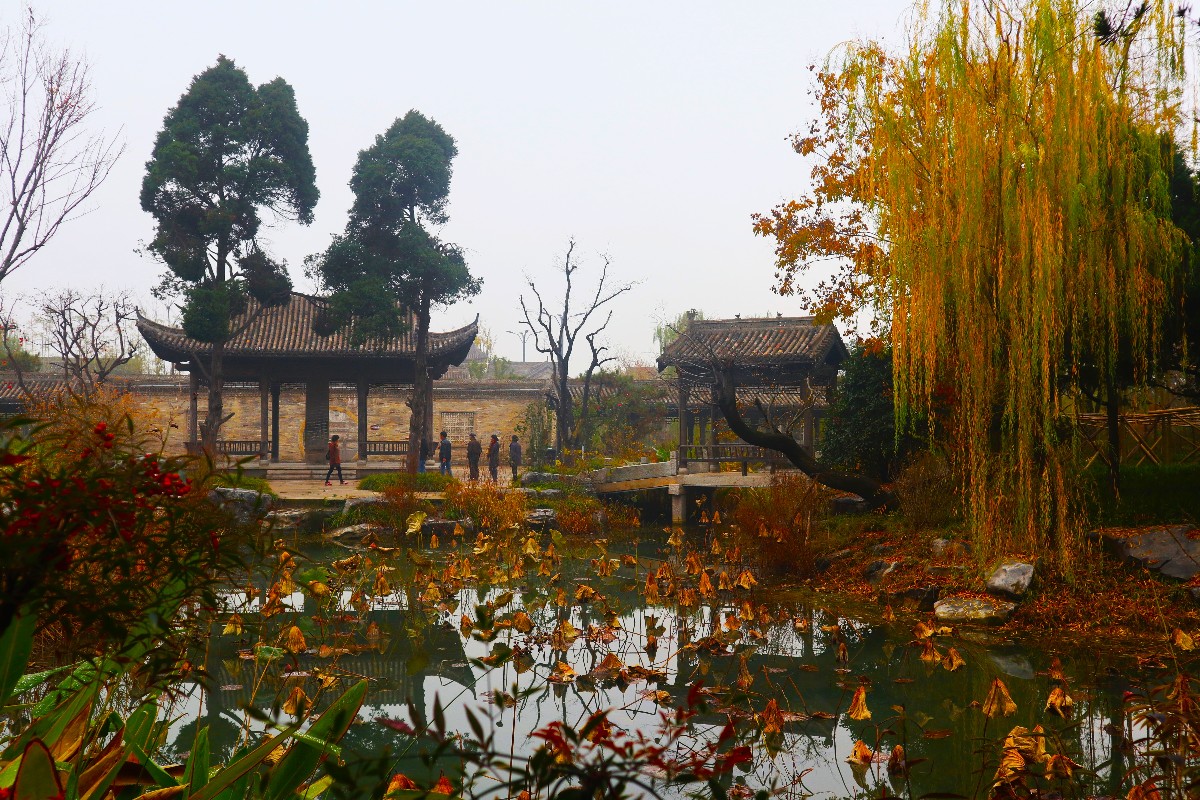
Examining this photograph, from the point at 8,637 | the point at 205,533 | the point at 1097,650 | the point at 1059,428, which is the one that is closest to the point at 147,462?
the point at 205,533

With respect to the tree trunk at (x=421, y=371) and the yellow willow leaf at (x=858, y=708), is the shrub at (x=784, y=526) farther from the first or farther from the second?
the tree trunk at (x=421, y=371)

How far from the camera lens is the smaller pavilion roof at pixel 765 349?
66.9 ft

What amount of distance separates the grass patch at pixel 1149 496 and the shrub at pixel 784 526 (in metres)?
2.94

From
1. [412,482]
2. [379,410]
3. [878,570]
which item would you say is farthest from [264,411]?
[878,570]

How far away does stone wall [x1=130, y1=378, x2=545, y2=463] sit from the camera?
29047mm

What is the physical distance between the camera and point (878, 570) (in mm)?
10195

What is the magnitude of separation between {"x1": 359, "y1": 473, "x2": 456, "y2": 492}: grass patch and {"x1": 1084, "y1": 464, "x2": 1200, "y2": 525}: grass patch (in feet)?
33.9

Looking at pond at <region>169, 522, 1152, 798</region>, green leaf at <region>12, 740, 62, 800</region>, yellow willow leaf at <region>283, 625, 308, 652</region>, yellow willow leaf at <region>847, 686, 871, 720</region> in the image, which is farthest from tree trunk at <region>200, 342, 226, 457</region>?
green leaf at <region>12, 740, 62, 800</region>

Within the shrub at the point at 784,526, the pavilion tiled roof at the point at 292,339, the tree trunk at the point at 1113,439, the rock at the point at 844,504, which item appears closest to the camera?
the tree trunk at the point at 1113,439

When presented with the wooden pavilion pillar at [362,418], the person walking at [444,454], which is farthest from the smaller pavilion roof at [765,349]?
the wooden pavilion pillar at [362,418]

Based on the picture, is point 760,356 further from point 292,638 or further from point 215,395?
point 292,638

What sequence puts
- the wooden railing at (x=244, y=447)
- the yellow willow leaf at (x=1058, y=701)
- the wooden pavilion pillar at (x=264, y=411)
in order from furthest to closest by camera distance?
the wooden railing at (x=244, y=447) < the wooden pavilion pillar at (x=264, y=411) < the yellow willow leaf at (x=1058, y=701)

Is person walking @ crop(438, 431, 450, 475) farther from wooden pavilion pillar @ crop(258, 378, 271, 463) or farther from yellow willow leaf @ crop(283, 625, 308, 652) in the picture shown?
yellow willow leaf @ crop(283, 625, 308, 652)

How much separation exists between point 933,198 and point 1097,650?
3641 mm
